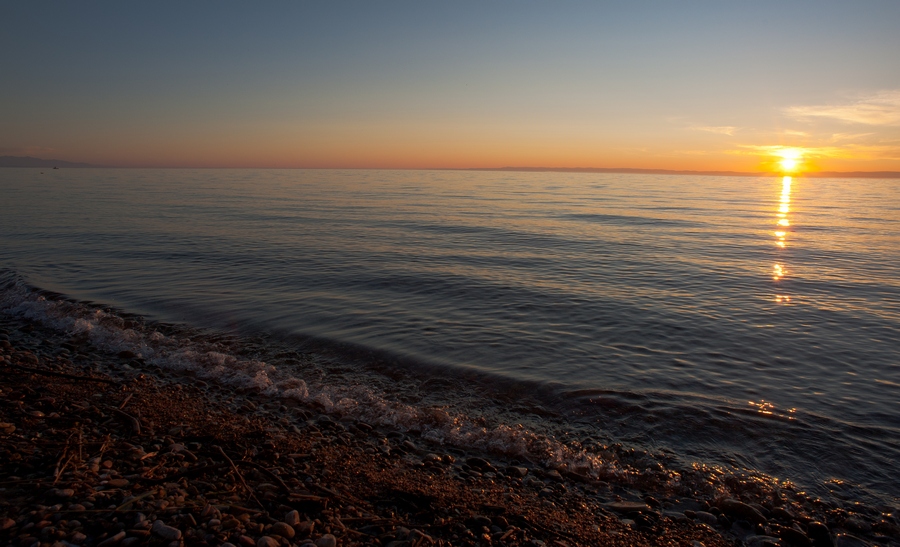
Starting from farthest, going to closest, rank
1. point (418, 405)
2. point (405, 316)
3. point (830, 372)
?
point (405, 316), point (830, 372), point (418, 405)

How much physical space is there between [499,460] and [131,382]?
680cm

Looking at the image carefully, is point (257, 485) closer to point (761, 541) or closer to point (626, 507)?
point (626, 507)

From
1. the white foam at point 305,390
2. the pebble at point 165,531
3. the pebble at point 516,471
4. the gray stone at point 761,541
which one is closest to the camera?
the pebble at point 165,531

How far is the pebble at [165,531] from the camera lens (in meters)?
4.30

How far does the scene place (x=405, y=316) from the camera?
47.5 ft

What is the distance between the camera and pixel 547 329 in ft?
44.1

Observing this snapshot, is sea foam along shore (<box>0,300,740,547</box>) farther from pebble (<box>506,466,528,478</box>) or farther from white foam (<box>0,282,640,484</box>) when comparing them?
white foam (<box>0,282,640,484</box>)

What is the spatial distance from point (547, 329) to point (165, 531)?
10454mm

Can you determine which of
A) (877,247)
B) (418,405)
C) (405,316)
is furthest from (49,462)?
(877,247)

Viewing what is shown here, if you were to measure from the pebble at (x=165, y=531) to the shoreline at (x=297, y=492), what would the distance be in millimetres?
12

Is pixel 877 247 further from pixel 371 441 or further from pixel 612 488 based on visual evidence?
pixel 371 441

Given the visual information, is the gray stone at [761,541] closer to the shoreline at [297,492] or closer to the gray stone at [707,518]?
the shoreline at [297,492]

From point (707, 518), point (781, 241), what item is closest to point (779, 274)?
point (781, 241)

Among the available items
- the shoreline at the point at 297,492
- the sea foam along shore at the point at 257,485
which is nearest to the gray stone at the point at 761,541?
the shoreline at the point at 297,492
